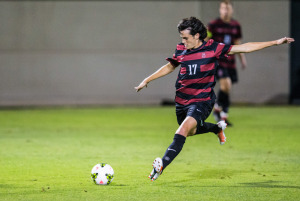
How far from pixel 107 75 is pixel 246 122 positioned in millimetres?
6188

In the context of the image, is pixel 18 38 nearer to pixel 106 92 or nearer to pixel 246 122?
pixel 106 92

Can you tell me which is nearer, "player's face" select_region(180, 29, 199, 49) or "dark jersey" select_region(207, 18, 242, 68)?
"player's face" select_region(180, 29, 199, 49)

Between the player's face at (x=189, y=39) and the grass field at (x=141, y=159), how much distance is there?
1.54 m

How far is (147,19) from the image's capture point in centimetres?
1873

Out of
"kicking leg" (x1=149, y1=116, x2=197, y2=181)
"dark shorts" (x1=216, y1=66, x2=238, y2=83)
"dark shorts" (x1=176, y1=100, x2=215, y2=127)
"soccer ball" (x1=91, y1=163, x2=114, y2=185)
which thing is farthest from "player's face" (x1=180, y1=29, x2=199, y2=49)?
"dark shorts" (x1=216, y1=66, x2=238, y2=83)

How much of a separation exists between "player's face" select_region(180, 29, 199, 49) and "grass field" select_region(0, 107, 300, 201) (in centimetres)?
154

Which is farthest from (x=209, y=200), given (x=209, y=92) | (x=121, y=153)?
(x=121, y=153)

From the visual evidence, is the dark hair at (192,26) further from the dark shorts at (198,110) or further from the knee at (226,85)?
the knee at (226,85)

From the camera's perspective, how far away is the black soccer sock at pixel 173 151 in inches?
248

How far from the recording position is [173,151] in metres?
6.40

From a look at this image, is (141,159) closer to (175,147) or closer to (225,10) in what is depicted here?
(175,147)

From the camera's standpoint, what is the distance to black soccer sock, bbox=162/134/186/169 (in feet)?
20.6

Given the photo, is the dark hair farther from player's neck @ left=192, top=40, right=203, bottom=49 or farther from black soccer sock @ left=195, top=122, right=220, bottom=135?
black soccer sock @ left=195, top=122, right=220, bottom=135

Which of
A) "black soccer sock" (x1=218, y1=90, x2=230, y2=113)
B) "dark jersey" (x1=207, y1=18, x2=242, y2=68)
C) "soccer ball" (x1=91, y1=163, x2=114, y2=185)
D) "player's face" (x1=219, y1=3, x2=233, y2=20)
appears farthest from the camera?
"black soccer sock" (x1=218, y1=90, x2=230, y2=113)
